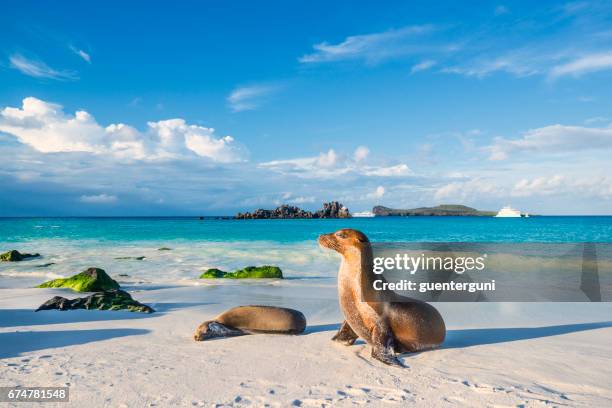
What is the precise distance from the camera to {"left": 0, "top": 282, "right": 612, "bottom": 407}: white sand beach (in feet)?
14.0

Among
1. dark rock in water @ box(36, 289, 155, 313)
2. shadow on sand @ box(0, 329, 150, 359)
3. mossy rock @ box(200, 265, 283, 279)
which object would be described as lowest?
mossy rock @ box(200, 265, 283, 279)

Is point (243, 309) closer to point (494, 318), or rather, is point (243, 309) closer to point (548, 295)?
point (494, 318)

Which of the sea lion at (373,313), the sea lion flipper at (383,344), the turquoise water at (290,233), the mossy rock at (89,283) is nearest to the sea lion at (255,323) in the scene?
the sea lion at (373,313)

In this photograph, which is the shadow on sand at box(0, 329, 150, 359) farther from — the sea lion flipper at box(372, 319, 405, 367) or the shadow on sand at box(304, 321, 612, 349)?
the sea lion flipper at box(372, 319, 405, 367)

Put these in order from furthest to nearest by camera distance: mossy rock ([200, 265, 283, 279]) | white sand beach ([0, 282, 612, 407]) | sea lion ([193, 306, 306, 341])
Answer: mossy rock ([200, 265, 283, 279])
sea lion ([193, 306, 306, 341])
white sand beach ([0, 282, 612, 407])

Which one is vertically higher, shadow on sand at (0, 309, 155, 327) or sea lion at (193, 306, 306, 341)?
sea lion at (193, 306, 306, 341)

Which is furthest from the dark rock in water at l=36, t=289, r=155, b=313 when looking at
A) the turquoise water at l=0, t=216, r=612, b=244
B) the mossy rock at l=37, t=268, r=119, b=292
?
the turquoise water at l=0, t=216, r=612, b=244

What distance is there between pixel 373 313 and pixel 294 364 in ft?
3.89

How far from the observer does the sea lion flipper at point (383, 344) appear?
17.2 ft

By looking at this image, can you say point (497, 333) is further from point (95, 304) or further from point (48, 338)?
point (95, 304)

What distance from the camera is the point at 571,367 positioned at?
525cm

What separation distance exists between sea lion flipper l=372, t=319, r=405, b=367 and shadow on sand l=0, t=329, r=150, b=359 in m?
3.49

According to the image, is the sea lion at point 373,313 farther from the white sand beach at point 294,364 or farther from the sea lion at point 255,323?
the sea lion at point 255,323

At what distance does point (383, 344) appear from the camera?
551cm
